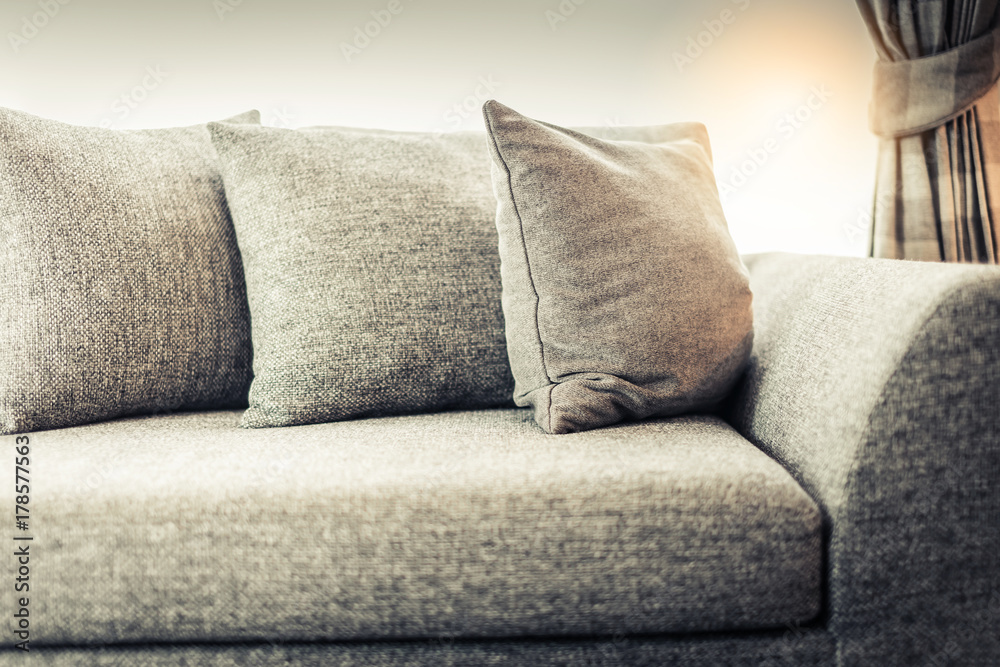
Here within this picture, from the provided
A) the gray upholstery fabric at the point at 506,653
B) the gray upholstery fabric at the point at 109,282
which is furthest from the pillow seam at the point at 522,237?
the gray upholstery fabric at the point at 109,282

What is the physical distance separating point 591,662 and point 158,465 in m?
0.55

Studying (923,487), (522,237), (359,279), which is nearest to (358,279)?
(359,279)

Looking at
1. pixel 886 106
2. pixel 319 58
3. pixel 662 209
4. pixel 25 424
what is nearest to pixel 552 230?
pixel 662 209

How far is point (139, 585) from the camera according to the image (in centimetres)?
64

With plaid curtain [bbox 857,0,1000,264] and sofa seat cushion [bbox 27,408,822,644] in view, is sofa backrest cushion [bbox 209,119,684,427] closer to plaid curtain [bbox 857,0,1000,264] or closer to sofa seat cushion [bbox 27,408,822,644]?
sofa seat cushion [bbox 27,408,822,644]

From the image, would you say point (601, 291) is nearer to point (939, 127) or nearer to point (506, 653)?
point (506, 653)

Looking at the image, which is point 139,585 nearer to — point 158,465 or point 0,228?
point 158,465

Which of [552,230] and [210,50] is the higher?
[210,50]

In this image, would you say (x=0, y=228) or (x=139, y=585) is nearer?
(x=139, y=585)

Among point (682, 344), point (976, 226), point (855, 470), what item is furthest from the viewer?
point (976, 226)

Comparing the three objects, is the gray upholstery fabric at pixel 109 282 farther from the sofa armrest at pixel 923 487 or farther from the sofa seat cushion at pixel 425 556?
the sofa armrest at pixel 923 487

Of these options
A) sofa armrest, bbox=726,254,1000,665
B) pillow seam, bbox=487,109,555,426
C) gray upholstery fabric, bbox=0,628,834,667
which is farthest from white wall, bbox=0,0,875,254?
gray upholstery fabric, bbox=0,628,834,667

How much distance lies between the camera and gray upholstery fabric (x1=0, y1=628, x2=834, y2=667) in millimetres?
644

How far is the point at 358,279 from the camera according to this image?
0.94m
